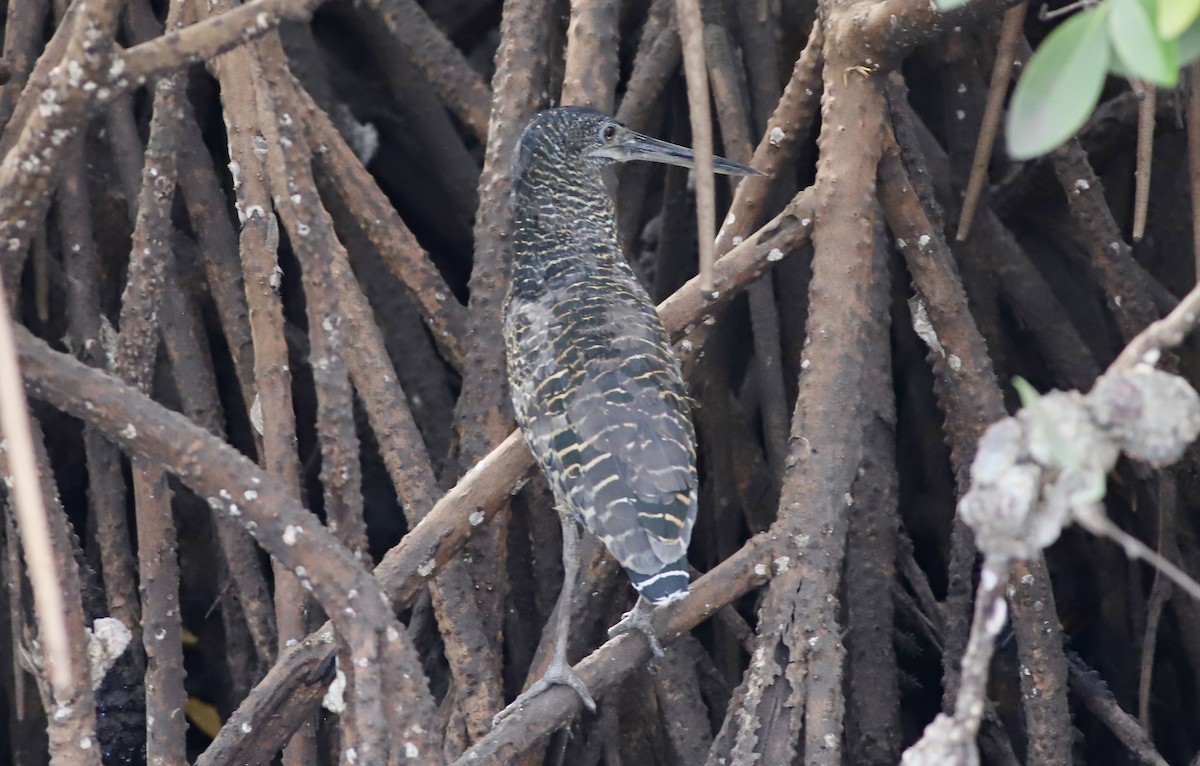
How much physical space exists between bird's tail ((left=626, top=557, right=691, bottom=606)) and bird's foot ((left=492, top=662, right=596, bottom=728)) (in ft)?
0.60

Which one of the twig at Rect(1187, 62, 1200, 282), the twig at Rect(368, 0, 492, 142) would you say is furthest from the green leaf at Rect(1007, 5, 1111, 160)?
the twig at Rect(368, 0, 492, 142)

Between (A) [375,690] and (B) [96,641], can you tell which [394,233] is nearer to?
(B) [96,641]

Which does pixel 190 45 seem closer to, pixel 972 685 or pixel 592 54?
pixel 972 685

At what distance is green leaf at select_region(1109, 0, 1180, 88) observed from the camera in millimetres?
1087

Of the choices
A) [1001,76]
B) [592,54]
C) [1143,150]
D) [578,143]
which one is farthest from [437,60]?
[1143,150]

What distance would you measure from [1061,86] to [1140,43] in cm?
8

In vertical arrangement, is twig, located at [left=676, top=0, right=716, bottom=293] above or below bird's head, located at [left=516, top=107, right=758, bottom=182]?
below

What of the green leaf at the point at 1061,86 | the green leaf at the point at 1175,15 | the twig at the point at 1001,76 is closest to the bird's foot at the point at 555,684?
the twig at the point at 1001,76

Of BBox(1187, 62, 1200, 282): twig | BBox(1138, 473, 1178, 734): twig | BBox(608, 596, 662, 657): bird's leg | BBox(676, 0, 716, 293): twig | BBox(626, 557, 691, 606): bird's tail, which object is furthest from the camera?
BBox(1138, 473, 1178, 734): twig

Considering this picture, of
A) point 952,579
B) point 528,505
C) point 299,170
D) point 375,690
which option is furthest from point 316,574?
point 952,579

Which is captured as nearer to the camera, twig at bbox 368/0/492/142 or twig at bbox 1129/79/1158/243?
twig at bbox 1129/79/1158/243

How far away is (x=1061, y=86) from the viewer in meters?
1.16

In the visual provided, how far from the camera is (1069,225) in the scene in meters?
3.58

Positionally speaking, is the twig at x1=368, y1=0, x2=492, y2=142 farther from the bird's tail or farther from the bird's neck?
the bird's tail
